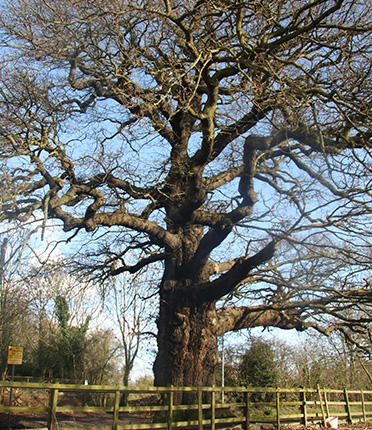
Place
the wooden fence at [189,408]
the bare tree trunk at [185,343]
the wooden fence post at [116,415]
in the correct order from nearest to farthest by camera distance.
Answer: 1. the wooden fence at [189,408]
2. the wooden fence post at [116,415]
3. the bare tree trunk at [185,343]

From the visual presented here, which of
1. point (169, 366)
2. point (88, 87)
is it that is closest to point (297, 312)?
point (169, 366)

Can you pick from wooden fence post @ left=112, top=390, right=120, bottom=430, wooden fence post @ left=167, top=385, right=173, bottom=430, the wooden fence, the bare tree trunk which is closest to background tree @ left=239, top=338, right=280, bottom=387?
the wooden fence

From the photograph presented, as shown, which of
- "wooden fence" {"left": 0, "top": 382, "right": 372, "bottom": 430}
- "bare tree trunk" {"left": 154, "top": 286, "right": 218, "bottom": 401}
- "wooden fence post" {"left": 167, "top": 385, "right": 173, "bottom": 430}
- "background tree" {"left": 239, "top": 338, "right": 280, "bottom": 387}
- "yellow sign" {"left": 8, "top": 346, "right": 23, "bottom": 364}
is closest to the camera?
"wooden fence" {"left": 0, "top": 382, "right": 372, "bottom": 430}

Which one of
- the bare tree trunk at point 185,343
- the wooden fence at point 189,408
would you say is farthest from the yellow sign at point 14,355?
the bare tree trunk at point 185,343

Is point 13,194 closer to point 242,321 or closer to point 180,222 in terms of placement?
point 180,222

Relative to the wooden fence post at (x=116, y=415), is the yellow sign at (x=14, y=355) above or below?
above

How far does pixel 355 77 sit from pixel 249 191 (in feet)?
10.8

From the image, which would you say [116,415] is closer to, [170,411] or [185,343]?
[170,411]

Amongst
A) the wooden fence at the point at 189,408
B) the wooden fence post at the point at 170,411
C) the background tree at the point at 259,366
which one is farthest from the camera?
the background tree at the point at 259,366

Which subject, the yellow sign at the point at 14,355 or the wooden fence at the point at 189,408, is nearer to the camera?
the wooden fence at the point at 189,408

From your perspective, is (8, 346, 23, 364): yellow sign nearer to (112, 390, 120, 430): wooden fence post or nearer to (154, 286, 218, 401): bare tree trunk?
(154, 286, 218, 401): bare tree trunk

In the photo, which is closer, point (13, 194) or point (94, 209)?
point (13, 194)

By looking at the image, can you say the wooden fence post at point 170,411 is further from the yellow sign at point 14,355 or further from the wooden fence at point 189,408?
the yellow sign at point 14,355

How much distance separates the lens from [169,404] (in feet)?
23.3
